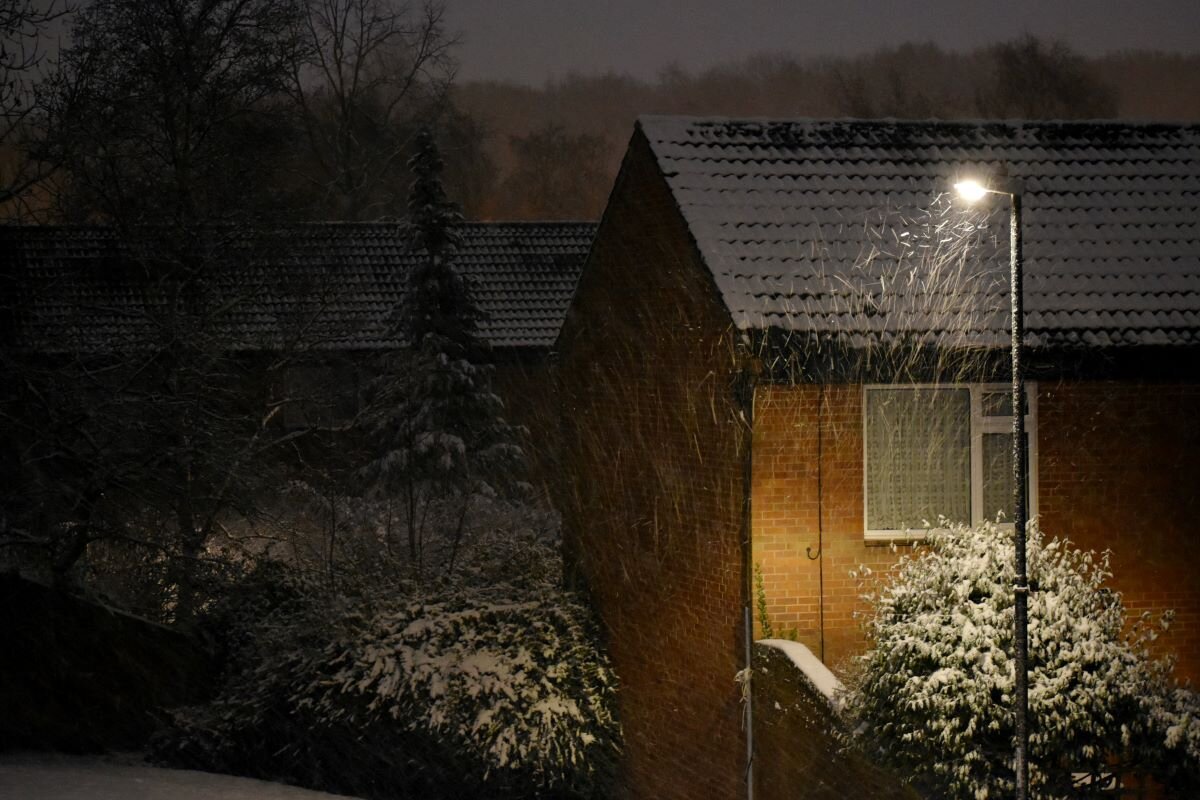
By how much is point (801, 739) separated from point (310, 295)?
1396 cm

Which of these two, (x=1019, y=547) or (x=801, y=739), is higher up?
(x=1019, y=547)

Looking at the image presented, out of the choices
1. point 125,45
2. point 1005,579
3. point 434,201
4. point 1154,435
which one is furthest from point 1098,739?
point 434,201

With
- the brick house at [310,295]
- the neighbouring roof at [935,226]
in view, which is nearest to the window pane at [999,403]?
the neighbouring roof at [935,226]

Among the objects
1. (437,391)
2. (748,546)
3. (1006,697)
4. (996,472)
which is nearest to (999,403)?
(996,472)

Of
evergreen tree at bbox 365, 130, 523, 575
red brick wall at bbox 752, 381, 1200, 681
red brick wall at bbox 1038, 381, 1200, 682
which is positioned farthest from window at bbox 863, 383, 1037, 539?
evergreen tree at bbox 365, 130, 523, 575

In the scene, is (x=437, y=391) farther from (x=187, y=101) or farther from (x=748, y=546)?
(x=748, y=546)

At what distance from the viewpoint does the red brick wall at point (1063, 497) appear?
44.2 ft

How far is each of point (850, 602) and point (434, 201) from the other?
18.8 m

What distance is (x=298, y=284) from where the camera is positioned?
70.5ft

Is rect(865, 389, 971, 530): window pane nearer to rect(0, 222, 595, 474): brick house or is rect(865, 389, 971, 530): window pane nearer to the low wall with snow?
the low wall with snow

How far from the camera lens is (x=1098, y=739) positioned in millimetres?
10508

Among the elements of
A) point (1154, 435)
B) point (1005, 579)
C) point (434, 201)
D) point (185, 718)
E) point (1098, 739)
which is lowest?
point (185, 718)

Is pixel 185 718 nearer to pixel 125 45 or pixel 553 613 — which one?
pixel 553 613

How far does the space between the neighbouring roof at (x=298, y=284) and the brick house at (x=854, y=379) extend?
7169 millimetres
